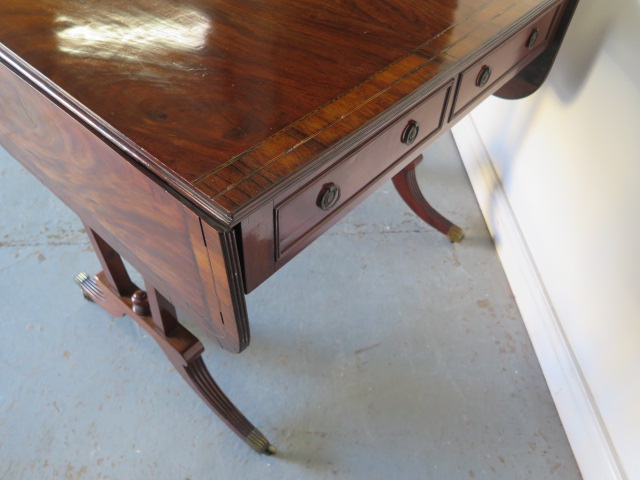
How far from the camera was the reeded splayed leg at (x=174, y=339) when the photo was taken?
1.09 m

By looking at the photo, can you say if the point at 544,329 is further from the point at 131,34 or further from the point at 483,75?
the point at 131,34

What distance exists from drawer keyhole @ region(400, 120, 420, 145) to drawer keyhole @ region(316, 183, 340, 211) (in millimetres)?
159

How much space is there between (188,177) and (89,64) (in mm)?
260

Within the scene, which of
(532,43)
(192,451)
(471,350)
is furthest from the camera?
(471,350)

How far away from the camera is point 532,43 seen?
104 cm

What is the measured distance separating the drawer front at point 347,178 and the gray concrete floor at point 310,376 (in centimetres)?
61

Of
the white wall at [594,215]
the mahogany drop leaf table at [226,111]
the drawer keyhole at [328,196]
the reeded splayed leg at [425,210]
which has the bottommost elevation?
the reeded splayed leg at [425,210]

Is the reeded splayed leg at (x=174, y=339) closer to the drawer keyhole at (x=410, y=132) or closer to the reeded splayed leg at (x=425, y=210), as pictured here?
the drawer keyhole at (x=410, y=132)

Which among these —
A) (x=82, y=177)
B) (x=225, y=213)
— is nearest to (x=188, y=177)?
(x=225, y=213)

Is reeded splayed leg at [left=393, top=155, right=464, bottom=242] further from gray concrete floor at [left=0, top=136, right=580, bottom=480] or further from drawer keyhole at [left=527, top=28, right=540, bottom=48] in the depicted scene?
drawer keyhole at [left=527, top=28, right=540, bottom=48]

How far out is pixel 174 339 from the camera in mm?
1110

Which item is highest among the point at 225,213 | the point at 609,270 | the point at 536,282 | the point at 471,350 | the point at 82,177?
the point at 225,213

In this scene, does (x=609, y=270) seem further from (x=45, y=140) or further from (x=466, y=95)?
(x=45, y=140)

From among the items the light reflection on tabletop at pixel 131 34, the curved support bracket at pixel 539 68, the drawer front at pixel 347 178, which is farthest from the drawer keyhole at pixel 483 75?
the light reflection on tabletop at pixel 131 34
